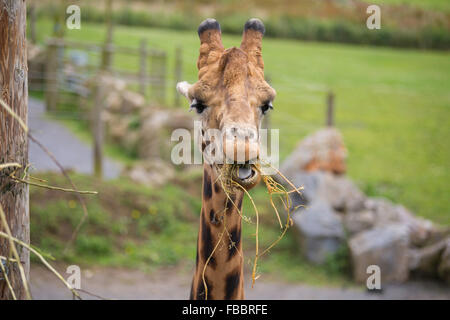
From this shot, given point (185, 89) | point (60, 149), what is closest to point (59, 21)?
point (60, 149)

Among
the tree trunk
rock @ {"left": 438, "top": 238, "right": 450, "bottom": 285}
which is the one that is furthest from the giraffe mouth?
rock @ {"left": 438, "top": 238, "right": 450, "bottom": 285}

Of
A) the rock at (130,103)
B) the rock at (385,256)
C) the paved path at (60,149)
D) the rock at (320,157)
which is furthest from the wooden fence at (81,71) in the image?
the rock at (385,256)

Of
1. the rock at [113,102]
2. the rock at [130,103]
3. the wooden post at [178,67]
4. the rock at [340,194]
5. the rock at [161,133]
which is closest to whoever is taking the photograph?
the rock at [340,194]

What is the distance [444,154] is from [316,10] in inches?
466

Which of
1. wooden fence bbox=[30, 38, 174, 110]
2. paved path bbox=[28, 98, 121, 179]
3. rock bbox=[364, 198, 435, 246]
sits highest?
wooden fence bbox=[30, 38, 174, 110]

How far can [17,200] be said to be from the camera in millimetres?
2908

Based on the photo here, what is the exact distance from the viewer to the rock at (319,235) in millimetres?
7414

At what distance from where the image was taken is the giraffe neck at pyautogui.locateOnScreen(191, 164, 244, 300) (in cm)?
299

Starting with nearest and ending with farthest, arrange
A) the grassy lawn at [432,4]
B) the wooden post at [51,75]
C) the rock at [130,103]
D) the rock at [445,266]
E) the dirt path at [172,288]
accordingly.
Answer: the dirt path at [172,288]
the rock at [445,266]
the wooden post at [51,75]
the rock at [130,103]
the grassy lawn at [432,4]

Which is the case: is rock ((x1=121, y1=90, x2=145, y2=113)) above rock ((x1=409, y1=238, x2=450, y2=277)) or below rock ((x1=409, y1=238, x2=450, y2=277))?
above

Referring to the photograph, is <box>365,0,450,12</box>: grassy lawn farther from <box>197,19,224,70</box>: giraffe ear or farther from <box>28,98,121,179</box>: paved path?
<box>197,19,224,70</box>: giraffe ear

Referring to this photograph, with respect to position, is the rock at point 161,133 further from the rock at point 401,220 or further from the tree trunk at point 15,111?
the tree trunk at point 15,111
